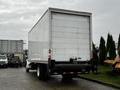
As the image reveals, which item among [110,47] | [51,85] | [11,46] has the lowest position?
[51,85]

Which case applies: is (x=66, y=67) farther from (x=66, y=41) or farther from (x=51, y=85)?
(x=66, y=41)

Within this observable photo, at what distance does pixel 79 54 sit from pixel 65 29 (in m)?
1.65

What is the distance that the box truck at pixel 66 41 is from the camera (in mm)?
12688

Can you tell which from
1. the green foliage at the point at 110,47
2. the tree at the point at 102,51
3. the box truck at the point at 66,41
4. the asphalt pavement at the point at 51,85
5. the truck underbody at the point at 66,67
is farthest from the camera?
the tree at the point at 102,51

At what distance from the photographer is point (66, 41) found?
13164mm

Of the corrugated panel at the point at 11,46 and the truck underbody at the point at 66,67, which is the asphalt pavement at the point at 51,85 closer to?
the truck underbody at the point at 66,67

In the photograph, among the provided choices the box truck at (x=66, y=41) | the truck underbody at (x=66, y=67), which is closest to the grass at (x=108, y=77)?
the truck underbody at (x=66, y=67)

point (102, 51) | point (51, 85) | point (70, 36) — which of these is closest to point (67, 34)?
point (70, 36)

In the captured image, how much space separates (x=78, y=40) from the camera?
44.2 ft

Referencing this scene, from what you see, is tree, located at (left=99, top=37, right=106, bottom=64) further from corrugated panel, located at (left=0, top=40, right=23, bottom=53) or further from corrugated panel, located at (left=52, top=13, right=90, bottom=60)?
corrugated panel, located at (left=0, top=40, right=23, bottom=53)

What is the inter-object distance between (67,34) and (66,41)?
1.34ft

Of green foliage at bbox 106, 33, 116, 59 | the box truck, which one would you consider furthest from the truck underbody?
green foliage at bbox 106, 33, 116, 59

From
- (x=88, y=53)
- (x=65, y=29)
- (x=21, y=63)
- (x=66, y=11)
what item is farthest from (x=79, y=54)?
(x=21, y=63)

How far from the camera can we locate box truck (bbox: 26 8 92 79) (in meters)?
12.7
